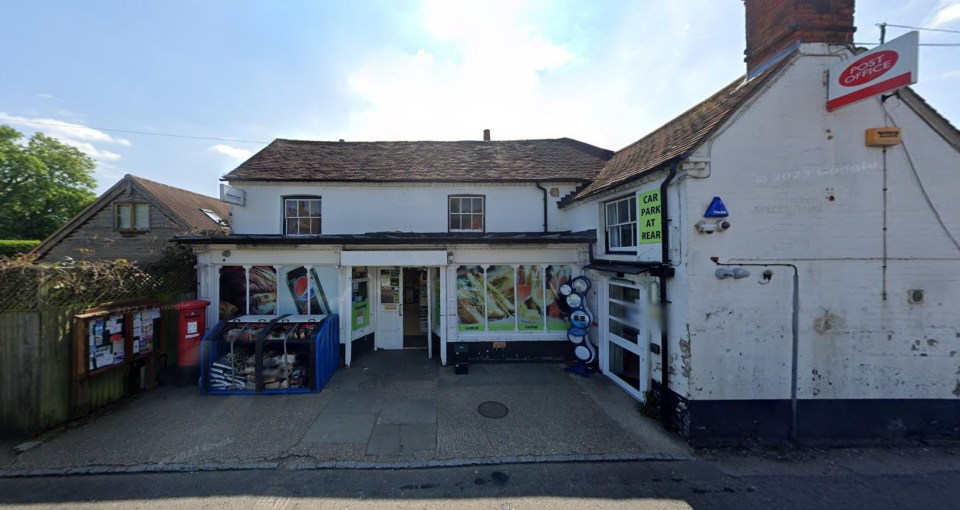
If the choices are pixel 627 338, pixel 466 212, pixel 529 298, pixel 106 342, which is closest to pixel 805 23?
pixel 627 338

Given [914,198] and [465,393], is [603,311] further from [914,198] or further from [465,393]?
[914,198]

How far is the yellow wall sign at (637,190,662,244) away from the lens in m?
5.88

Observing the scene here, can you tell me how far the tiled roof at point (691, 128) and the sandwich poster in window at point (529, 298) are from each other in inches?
94.7

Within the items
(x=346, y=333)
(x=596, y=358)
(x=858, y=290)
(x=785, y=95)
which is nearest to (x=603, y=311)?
(x=596, y=358)

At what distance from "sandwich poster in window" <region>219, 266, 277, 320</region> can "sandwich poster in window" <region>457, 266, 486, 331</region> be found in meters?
4.73

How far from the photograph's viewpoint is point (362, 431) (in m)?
5.41

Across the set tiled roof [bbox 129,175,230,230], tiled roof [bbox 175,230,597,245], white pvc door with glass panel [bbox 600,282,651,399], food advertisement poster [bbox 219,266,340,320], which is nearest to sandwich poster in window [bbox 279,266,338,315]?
food advertisement poster [bbox 219,266,340,320]

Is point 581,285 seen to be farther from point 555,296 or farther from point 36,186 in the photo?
point 36,186

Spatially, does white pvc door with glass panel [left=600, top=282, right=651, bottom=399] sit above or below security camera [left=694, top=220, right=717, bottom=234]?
below

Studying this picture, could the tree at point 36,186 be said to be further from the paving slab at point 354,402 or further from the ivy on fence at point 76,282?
the paving slab at point 354,402

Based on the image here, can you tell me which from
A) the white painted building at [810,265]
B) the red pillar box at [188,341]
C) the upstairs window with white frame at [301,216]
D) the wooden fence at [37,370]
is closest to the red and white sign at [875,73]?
the white painted building at [810,265]

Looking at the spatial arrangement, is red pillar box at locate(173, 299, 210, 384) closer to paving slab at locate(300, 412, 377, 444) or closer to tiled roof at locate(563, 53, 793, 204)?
paving slab at locate(300, 412, 377, 444)

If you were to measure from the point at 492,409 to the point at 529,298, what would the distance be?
3242mm

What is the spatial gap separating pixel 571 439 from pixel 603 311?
3.44 m
